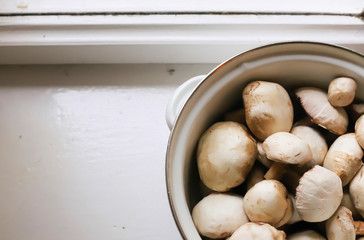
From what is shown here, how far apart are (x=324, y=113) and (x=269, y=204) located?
0.38ft

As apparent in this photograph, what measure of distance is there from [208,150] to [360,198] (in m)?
0.15

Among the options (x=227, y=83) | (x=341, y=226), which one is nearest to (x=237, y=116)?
Answer: (x=227, y=83)

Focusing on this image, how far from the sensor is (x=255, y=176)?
0.41 m

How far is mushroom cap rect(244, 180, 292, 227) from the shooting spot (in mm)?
364

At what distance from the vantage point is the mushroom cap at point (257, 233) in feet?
1.15

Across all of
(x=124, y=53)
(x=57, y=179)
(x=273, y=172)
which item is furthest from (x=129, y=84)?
(x=273, y=172)

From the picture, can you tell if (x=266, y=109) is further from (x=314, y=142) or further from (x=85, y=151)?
(x=85, y=151)

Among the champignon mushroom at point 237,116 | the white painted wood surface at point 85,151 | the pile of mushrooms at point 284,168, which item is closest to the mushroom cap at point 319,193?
the pile of mushrooms at point 284,168

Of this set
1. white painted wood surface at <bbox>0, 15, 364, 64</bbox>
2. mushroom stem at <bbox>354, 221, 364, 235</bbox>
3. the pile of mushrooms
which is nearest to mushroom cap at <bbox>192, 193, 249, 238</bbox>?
the pile of mushrooms

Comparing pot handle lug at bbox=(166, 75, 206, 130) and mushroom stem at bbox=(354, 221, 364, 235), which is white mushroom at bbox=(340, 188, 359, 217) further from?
pot handle lug at bbox=(166, 75, 206, 130)

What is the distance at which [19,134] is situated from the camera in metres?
0.57

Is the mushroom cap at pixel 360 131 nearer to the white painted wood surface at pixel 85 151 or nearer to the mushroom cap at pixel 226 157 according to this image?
the mushroom cap at pixel 226 157

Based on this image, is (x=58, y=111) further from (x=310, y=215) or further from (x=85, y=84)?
(x=310, y=215)
